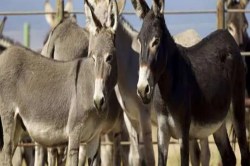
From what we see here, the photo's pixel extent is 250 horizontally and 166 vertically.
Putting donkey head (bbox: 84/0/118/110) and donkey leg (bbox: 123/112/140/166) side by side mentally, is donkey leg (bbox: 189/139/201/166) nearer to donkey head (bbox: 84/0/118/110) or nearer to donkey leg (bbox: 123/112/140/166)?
donkey leg (bbox: 123/112/140/166)

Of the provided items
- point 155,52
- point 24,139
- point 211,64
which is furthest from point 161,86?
point 24,139

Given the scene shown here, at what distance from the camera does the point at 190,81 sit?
9758 millimetres

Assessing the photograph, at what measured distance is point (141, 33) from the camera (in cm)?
930

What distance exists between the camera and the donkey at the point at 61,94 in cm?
984

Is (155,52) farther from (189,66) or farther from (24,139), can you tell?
(24,139)

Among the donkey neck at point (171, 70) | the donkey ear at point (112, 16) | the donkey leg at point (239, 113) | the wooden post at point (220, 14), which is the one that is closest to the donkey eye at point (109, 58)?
the donkey ear at point (112, 16)

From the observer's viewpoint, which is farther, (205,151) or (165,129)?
(205,151)

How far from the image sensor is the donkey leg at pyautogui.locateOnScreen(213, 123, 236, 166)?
11.0 metres

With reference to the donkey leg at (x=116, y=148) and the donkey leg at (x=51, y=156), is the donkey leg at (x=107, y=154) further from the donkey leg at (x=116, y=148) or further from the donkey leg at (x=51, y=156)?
the donkey leg at (x=51, y=156)

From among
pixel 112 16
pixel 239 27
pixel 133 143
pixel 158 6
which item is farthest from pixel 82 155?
pixel 239 27

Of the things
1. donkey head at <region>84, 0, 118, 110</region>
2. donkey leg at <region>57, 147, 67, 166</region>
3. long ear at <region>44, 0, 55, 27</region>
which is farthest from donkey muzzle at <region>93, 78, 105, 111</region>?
long ear at <region>44, 0, 55, 27</region>

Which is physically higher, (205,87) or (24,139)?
(205,87)

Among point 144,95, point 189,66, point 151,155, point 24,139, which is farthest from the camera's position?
point 24,139

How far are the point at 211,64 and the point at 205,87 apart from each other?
0.51m
